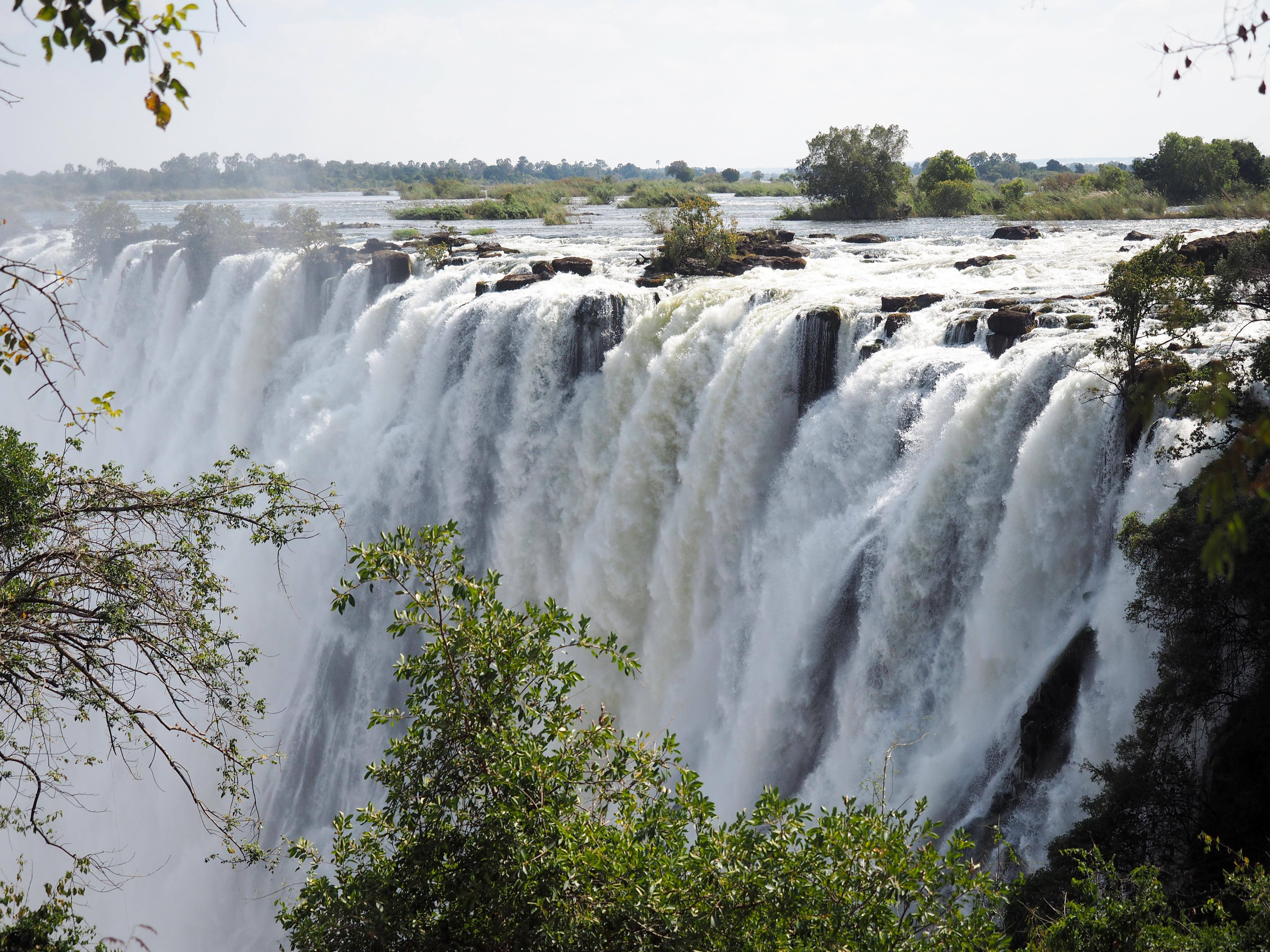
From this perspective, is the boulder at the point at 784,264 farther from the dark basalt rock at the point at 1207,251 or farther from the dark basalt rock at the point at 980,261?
the dark basalt rock at the point at 1207,251

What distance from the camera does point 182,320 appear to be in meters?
28.7

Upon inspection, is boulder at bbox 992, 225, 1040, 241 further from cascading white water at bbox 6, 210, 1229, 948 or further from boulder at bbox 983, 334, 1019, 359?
boulder at bbox 983, 334, 1019, 359

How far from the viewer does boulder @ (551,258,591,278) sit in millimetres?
19547

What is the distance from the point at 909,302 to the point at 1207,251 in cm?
392

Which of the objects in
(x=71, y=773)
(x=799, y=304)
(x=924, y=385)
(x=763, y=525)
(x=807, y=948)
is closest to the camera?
(x=807, y=948)

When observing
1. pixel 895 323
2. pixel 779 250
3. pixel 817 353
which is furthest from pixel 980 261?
pixel 817 353

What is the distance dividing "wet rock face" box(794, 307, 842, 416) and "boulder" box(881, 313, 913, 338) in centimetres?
63

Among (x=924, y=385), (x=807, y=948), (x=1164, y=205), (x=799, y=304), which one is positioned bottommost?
(x=807, y=948)

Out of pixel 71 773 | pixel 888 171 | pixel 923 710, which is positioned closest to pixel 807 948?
pixel 923 710

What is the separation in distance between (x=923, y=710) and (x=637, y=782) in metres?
5.54

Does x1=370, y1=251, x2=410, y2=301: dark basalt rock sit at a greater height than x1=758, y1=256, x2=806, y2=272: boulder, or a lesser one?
greater

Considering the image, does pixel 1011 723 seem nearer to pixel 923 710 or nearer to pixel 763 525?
pixel 923 710

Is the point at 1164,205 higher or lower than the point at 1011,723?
higher

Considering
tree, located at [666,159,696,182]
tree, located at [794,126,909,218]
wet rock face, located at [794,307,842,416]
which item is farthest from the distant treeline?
wet rock face, located at [794,307,842,416]
